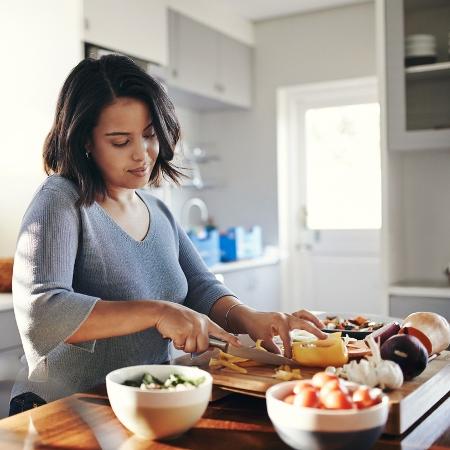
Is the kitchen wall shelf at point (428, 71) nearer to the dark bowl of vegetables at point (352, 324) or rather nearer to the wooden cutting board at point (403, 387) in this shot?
the dark bowl of vegetables at point (352, 324)

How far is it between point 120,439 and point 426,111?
262 cm

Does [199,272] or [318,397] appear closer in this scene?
[318,397]

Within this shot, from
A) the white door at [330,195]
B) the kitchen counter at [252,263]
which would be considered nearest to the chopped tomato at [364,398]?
the kitchen counter at [252,263]

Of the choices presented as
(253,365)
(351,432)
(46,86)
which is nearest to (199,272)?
(253,365)

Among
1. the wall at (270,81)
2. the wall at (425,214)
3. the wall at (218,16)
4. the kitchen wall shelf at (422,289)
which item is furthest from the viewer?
the wall at (270,81)

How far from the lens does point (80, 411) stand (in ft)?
3.84

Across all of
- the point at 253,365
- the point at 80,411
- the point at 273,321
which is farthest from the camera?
the point at 273,321

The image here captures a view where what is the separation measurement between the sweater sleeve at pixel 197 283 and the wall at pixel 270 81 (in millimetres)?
3132

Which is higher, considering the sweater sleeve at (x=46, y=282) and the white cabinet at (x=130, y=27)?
the white cabinet at (x=130, y=27)

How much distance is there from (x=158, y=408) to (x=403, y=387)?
43 cm

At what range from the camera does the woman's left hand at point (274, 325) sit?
1.42 m

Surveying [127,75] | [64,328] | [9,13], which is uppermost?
[9,13]

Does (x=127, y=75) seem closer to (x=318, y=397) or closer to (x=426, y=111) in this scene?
(x=318, y=397)

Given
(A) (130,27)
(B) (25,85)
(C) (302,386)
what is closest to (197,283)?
(C) (302,386)
